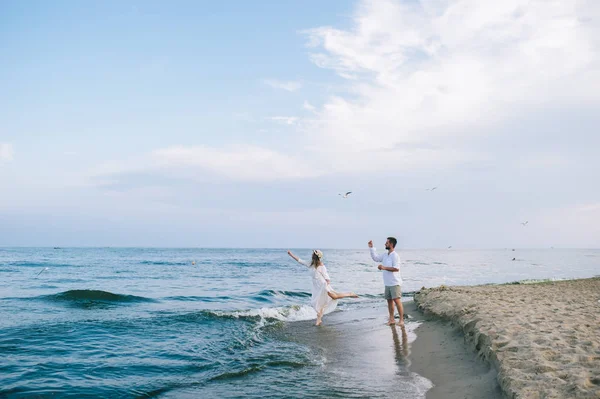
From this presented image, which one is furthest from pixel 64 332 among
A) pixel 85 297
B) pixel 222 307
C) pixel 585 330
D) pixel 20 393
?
pixel 585 330

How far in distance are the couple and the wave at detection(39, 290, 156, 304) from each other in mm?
9406

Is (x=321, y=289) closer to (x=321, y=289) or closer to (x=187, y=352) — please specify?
(x=321, y=289)

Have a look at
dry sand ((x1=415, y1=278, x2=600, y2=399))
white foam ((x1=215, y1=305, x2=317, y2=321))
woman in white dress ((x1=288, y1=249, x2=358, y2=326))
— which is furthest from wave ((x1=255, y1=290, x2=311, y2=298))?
dry sand ((x1=415, y1=278, x2=600, y2=399))

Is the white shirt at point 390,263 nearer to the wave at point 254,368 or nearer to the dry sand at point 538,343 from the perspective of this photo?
the dry sand at point 538,343

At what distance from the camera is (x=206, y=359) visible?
8.41 metres

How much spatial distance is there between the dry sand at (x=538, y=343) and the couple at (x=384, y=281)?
1460 mm

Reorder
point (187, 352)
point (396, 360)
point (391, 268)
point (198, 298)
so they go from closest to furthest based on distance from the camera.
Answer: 1. point (396, 360)
2. point (187, 352)
3. point (391, 268)
4. point (198, 298)

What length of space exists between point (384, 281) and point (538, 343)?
4532mm

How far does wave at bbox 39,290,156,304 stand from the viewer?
17.3 meters

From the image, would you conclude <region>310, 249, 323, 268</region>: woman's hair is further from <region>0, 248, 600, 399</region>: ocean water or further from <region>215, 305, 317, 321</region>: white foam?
<region>215, 305, 317, 321</region>: white foam

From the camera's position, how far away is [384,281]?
1051 centimetres

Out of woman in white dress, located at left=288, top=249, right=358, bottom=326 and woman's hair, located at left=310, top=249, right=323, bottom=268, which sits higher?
woman's hair, located at left=310, top=249, right=323, bottom=268

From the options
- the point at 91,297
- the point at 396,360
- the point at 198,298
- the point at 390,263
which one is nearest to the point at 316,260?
the point at 390,263

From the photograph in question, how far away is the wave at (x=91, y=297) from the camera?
17.3 meters
